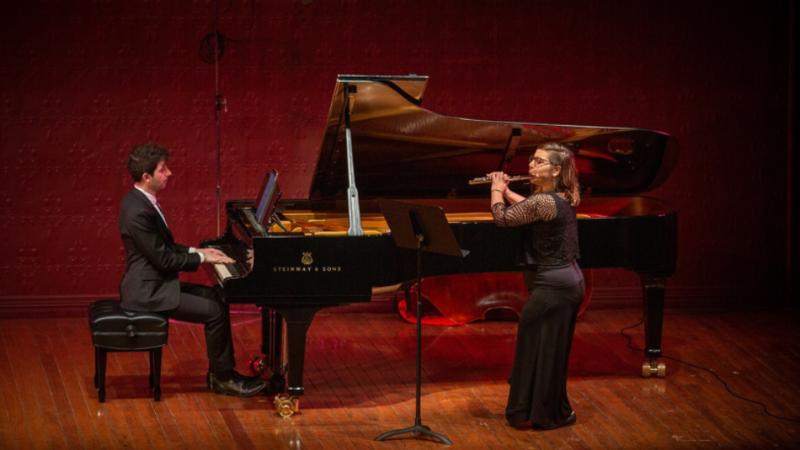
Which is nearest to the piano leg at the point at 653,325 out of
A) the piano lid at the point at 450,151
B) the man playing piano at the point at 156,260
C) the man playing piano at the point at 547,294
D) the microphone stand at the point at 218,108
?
the piano lid at the point at 450,151

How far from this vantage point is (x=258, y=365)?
6312 millimetres

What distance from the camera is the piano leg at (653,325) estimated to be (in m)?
6.31

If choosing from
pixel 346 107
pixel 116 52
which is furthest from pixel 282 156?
pixel 346 107

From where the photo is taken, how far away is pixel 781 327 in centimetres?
776

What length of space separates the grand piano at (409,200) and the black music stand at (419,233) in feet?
0.99

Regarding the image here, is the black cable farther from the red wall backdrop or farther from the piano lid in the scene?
the piano lid

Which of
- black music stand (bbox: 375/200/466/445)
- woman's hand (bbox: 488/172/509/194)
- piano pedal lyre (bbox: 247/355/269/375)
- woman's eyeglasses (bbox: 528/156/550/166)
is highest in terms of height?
woman's eyeglasses (bbox: 528/156/550/166)

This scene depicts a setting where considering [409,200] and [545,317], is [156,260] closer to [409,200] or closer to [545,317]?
[409,200]

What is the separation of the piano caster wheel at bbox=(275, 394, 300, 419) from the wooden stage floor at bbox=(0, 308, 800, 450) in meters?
0.05

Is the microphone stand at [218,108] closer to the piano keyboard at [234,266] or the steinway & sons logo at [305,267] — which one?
the piano keyboard at [234,266]

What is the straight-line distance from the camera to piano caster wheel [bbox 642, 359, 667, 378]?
20.9 ft

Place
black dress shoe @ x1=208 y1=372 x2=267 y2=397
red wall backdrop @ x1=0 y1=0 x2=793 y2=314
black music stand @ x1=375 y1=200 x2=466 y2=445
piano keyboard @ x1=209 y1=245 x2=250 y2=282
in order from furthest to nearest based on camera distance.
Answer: red wall backdrop @ x1=0 y1=0 x2=793 y2=314, black dress shoe @ x1=208 y1=372 x2=267 y2=397, piano keyboard @ x1=209 y1=245 x2=250 y2=282, black music stand @ x1=375 y1=200 x2=466 y2=445

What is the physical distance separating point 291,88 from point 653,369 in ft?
10.1

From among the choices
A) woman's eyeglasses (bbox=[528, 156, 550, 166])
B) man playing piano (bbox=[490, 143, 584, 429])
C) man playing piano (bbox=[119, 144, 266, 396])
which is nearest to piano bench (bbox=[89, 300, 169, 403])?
man playing piano (bbox=[119, 144, 266, 396])
